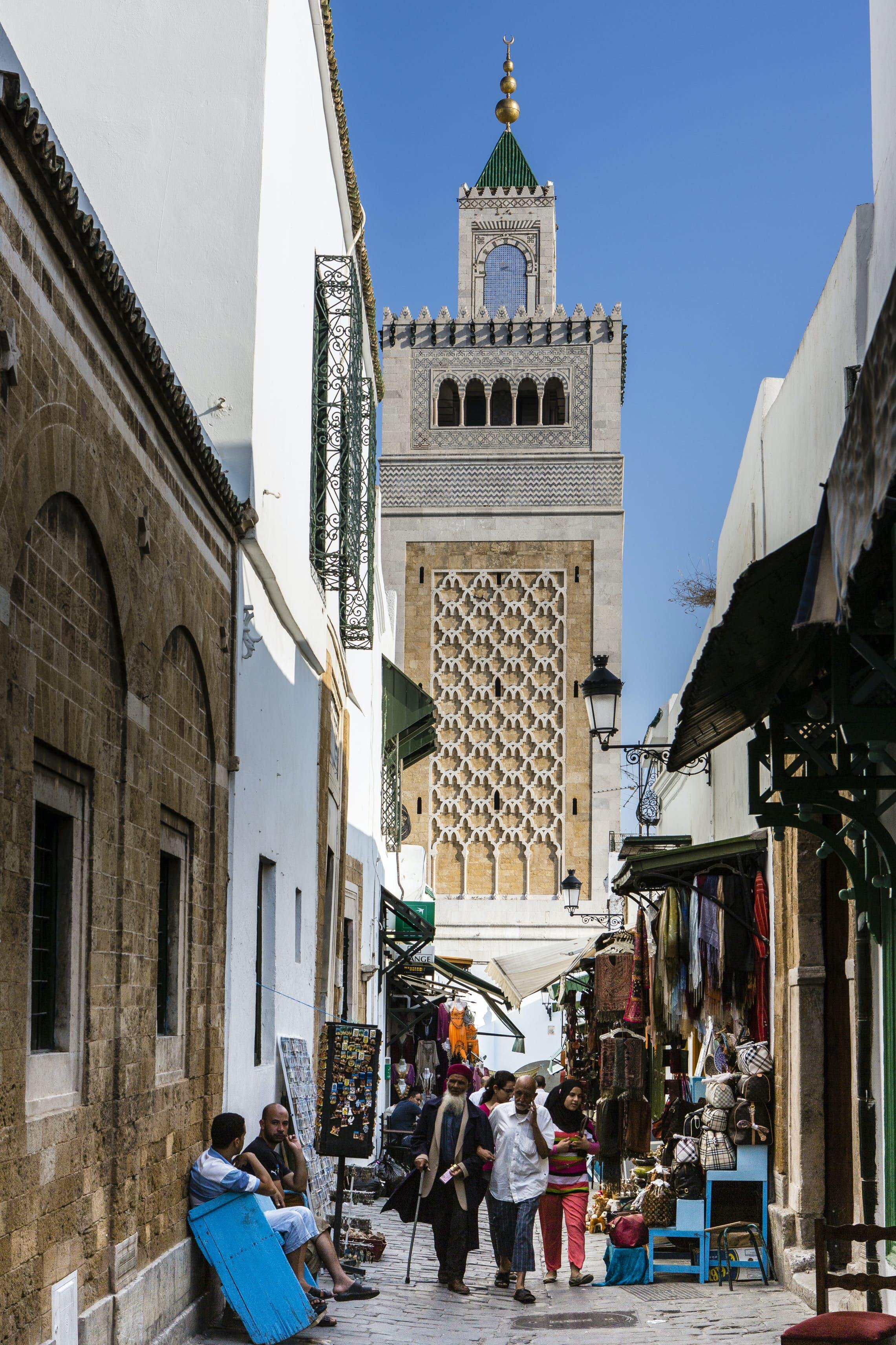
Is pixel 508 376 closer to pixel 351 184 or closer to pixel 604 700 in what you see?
pixel 351 184

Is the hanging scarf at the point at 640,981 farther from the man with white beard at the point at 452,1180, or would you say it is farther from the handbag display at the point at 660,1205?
the handbag display at the point at 660,1205

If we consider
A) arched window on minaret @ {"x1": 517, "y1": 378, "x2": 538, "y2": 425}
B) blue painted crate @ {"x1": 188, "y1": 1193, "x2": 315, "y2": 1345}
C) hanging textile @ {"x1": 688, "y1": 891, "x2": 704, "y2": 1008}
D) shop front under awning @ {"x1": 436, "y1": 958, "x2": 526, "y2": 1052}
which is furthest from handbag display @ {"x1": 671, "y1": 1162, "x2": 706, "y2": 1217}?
arched window on minaret @ {"x1": 517, "y1": 378, "x2": 538, "y2": 425}

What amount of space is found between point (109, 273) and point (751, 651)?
2759mm

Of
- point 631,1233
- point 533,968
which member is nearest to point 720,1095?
point 631,1233

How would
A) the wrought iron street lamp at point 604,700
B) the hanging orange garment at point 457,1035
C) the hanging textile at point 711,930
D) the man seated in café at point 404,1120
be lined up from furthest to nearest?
the hanging orange garment at point 457,1035 → the man seated in café at point 404,1120 → the wrought iron street lamp at point 604,700 → the hanging textile at point 711,930

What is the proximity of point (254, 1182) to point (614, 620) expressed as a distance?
31.2 meters

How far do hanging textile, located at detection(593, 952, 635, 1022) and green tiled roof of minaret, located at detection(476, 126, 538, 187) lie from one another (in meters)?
29.7

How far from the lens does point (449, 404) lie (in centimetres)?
3994

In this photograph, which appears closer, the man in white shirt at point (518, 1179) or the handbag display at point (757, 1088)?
the handbag display at point (757, 1088)

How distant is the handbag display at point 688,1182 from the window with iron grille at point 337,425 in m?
5.83

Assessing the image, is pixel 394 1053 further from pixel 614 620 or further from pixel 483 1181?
pixel 614 620

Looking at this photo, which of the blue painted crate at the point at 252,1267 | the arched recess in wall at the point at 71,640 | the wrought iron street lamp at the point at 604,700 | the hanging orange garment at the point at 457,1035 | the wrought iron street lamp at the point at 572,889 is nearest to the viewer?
the arched recess in wall at the point at 71,640

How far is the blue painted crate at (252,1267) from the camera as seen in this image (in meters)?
6.98

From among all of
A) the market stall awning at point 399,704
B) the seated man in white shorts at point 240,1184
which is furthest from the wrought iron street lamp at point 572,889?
the seated man in white shorts at point 240,1184
